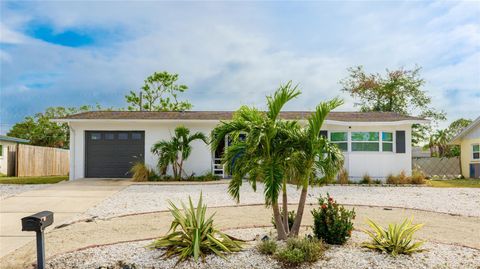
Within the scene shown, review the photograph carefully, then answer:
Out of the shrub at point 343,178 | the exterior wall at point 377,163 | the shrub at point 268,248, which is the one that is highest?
the exterior wall at point 377,163

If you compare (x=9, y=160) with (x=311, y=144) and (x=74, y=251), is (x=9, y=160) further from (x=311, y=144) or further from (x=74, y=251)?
(x=311, y=144)

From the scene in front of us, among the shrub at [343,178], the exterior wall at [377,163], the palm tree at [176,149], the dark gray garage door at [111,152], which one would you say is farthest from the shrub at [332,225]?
the dark gray garage door at [111,152]

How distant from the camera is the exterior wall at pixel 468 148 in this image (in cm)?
2309

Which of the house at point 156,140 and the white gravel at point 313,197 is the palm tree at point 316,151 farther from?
the house at point 156,140

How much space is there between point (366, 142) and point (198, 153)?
7.85 m

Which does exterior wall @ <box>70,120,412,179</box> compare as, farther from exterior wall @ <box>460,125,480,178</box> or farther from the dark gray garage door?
exterior wall @ <box>460,125,480,178</box>

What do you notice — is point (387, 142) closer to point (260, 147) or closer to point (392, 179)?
point (392, 179)

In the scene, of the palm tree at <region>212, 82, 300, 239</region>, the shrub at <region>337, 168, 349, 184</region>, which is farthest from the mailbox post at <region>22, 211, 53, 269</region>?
the shrub at <region>337, 168, 349, 184</region>

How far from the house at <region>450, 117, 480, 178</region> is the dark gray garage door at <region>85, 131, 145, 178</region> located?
19.2 m

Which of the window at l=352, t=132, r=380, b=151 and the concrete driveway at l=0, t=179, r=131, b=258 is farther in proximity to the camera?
the window at l=352, t=132, r=380, b=151

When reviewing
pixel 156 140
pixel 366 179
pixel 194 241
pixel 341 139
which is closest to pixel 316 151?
pixel 194 241

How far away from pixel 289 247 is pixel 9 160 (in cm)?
2199

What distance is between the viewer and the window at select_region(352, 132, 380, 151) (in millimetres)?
17812

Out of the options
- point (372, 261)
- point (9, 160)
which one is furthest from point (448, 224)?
Result: point (9, 160)
